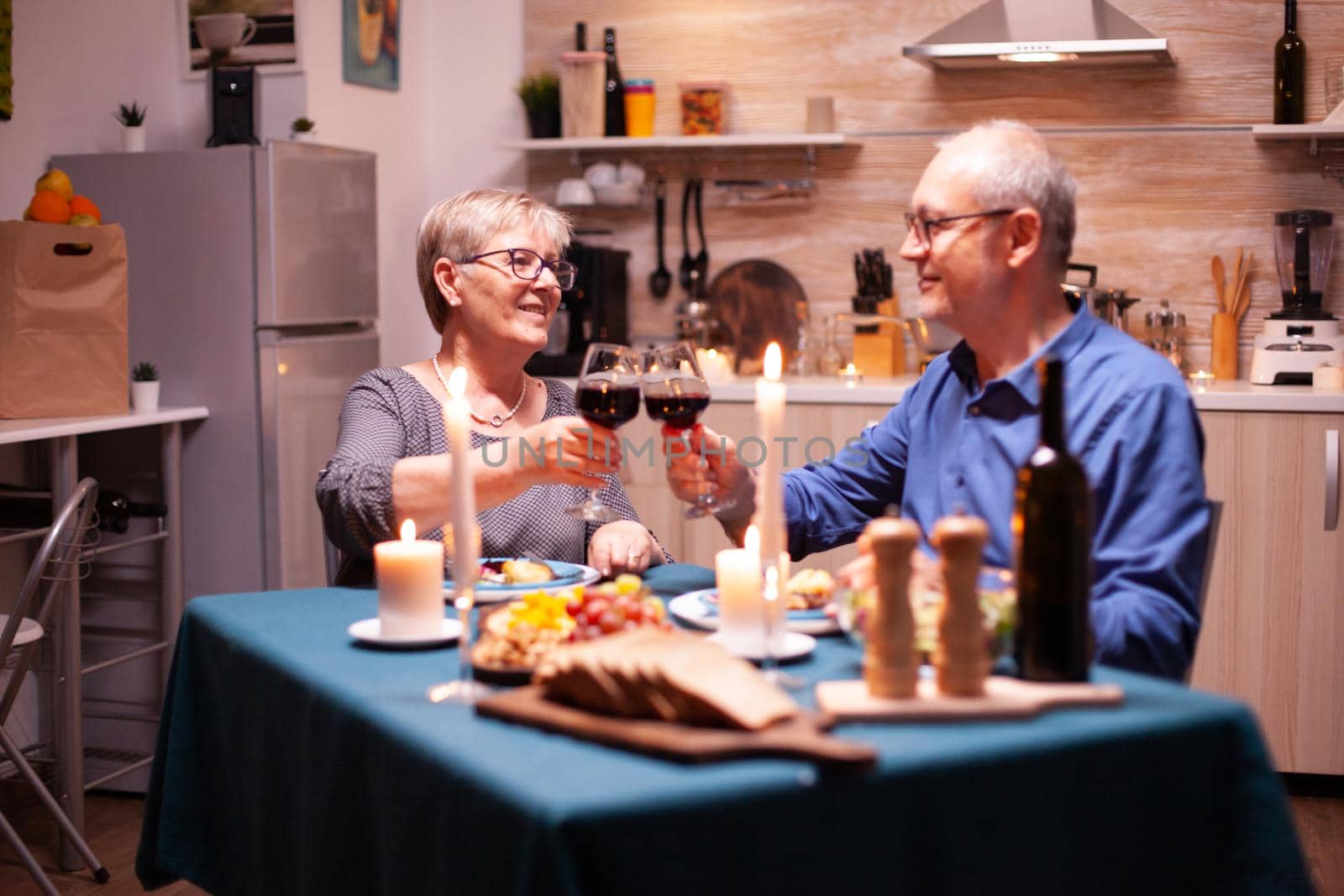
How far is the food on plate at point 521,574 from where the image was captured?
6.03 feet

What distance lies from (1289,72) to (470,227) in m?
2.62

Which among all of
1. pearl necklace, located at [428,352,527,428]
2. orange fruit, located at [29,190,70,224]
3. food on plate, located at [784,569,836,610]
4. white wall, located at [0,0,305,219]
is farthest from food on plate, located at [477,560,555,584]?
white wall, located at [0,0,305,219]

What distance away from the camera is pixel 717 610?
1696 mm

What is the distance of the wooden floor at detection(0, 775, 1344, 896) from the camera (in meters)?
2.84

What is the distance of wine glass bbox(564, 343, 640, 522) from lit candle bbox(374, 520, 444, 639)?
0.33 meters

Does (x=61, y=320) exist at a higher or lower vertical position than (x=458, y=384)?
higher

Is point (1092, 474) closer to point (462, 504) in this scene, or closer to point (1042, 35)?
point (462, 504)

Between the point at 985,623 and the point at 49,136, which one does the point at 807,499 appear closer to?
the point at 985,623

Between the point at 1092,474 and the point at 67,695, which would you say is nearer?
the point at 1092,474

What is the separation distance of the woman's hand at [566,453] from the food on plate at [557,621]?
29cm

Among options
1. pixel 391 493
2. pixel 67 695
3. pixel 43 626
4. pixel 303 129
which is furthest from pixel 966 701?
pixel 303 129

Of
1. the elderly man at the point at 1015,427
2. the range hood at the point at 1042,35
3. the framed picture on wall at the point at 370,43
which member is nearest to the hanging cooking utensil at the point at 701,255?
the range hood at the point at 1042,35

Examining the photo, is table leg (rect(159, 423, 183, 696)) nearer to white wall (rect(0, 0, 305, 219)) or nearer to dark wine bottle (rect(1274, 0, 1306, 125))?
white wall (rect(0, 0, 305, 219))

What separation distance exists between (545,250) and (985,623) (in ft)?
4.32
